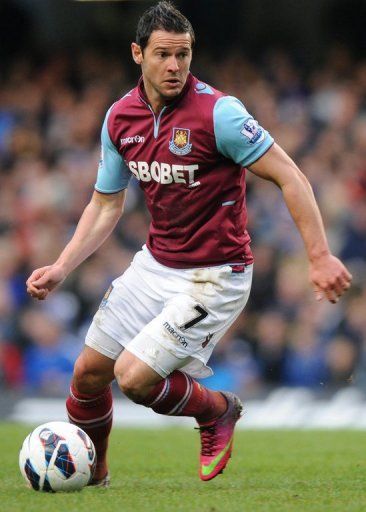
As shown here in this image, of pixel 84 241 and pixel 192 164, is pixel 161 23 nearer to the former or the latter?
pixel 192 164

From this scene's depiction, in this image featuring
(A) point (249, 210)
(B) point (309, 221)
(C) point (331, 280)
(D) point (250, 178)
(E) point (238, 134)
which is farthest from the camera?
→ (D) point (250, 178)

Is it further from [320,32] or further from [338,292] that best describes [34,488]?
[320,32]

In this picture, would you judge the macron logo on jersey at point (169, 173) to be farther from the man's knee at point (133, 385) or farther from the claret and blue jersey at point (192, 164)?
the man's knee at point (133, 385)

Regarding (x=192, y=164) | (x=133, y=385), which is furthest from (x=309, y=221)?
(x=133, y=385)

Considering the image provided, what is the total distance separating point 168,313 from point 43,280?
29.1 inches

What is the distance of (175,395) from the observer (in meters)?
6.50

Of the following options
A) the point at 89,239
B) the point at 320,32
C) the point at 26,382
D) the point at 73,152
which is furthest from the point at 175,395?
the point at 320,32

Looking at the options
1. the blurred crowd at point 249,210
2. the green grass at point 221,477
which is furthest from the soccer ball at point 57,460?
the blurred crowd at point 249,210

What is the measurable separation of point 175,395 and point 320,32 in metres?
11.5

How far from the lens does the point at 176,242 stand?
6633 mm

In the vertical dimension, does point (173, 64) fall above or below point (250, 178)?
above

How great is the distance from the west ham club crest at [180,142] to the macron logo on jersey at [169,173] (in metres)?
0.08

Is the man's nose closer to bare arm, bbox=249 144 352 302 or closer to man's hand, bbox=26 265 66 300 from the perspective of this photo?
bare arm, bbox=249 144 352 302

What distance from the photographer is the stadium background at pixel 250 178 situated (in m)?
13.2
